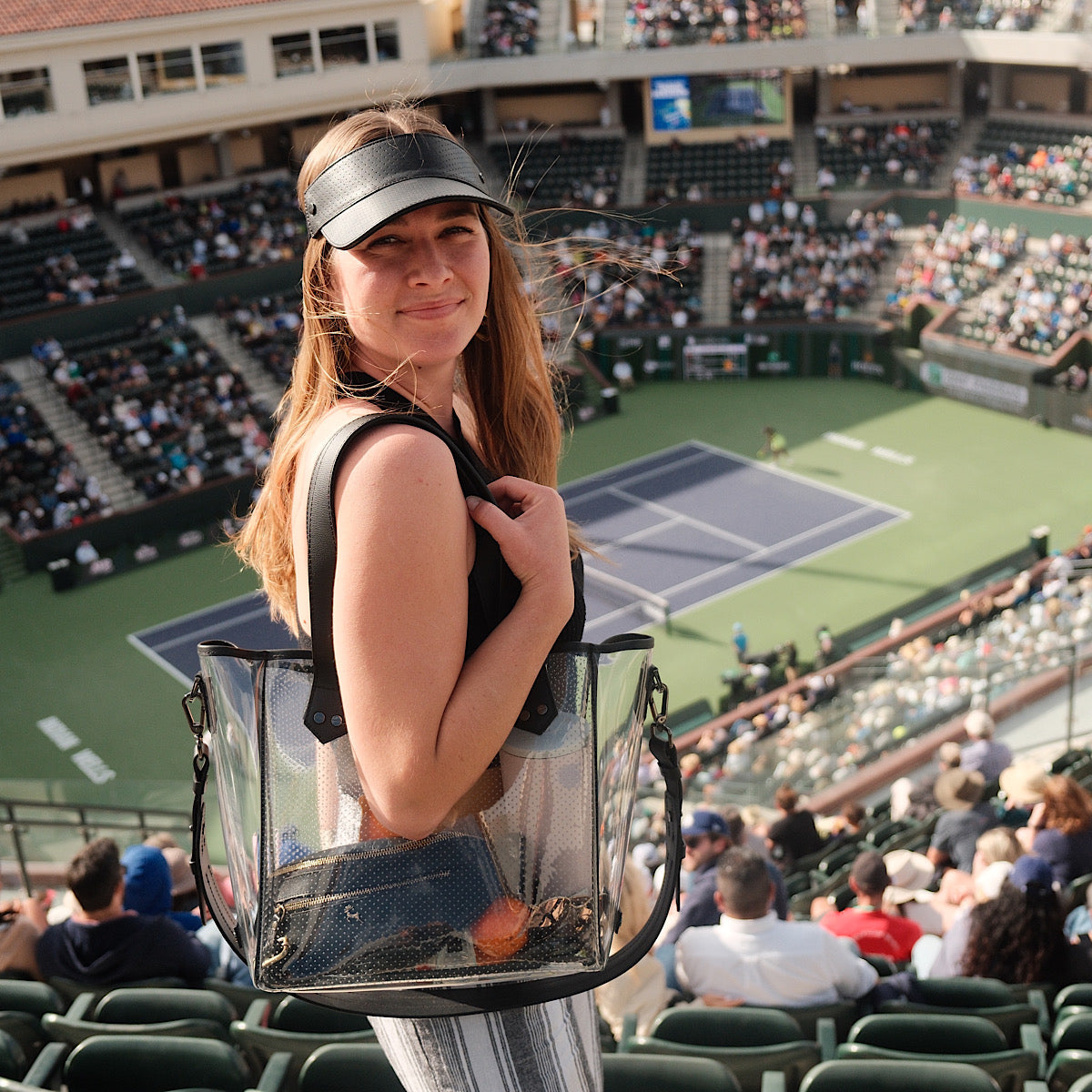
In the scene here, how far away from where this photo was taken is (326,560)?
1.87m

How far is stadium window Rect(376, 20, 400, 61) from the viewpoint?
33.1 m

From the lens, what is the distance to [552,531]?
2.04 meters

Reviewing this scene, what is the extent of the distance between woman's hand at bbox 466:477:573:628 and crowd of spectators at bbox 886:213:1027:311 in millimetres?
31010

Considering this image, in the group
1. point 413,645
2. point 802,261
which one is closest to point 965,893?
point 413,645

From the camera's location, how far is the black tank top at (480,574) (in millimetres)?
1984

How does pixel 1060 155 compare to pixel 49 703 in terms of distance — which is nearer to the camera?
pixel 49 703

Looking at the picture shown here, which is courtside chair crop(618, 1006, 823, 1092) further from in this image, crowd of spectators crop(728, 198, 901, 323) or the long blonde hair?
crowd of spectators crop(728, 198, 901, 323)

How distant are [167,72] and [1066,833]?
28999 millimetres

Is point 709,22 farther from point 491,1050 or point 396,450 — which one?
point 491,1050

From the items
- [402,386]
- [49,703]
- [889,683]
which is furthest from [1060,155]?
[402,386]

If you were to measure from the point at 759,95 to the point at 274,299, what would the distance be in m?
15.0

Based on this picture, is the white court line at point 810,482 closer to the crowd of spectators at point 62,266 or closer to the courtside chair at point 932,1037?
the crowd of spectators at point 62,266

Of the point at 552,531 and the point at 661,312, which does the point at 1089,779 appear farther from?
the point at 661,312

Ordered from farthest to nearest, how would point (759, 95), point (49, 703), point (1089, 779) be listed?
point (759, 95) < point (49, 703) < point (1089, 779)
